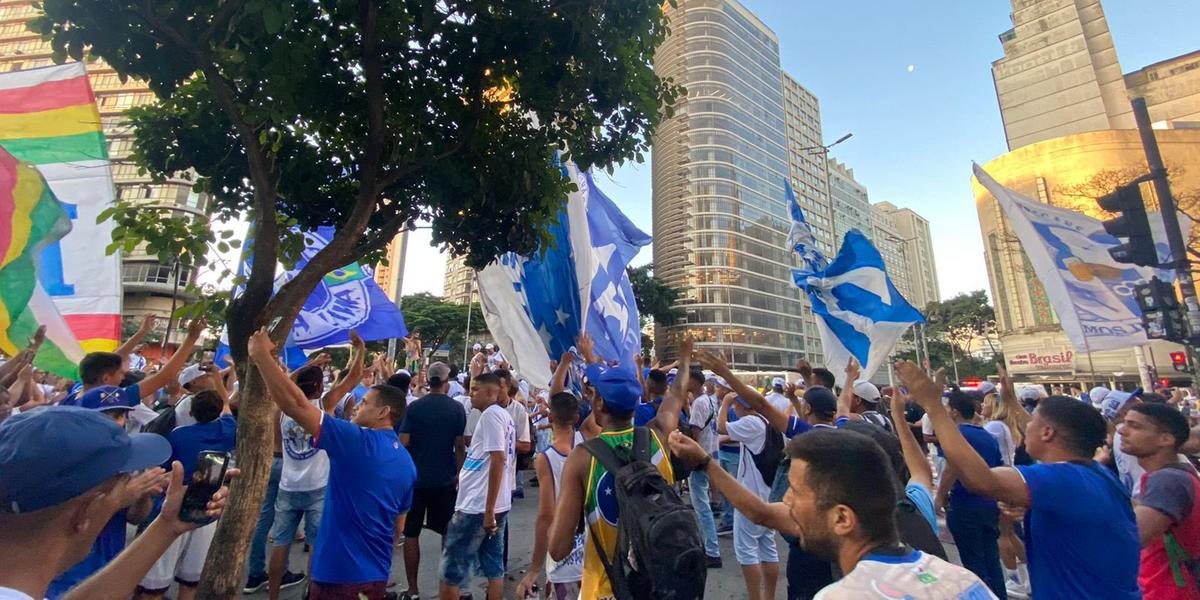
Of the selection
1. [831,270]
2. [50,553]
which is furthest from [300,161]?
[831,270]

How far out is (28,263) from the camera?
3.79 metres

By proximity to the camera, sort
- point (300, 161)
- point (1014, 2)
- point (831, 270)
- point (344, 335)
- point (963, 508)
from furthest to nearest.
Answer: point (1014, 2) → point (831, 270) → point (344, 335) → point (963, 508) → point (300, 161)

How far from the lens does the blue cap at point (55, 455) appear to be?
1242 mm

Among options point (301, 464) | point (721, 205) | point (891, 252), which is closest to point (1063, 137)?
point (721, 205)

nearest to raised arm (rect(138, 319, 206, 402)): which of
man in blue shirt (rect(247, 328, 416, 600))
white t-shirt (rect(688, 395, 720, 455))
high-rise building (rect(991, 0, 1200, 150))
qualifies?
man in blue shirt (rect(247, 328, 416, 600))

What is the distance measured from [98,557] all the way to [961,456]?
462 cm

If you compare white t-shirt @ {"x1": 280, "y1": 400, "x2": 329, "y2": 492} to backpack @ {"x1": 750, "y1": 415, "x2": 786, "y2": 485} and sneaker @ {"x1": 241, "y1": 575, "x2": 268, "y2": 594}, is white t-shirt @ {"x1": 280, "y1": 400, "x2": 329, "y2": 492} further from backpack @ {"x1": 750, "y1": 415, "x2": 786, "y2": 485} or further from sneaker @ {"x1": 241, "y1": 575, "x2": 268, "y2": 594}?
backpack @ {"x1": 750, "y1": 415, "x2": 786, "y2": 485}

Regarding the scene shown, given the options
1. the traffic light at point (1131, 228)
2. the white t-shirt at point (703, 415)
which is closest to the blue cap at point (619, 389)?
the white t-shirt at point (703, 415)

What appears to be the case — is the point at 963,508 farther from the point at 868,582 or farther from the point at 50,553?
the point at 50,553

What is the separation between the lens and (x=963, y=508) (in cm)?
452

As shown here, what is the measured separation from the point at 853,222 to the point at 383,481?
382ft

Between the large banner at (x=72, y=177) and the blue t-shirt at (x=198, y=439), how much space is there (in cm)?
122

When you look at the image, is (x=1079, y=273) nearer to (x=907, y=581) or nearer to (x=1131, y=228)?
(x=1131, y=228)

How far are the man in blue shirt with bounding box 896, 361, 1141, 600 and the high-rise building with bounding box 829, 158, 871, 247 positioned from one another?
106 m
